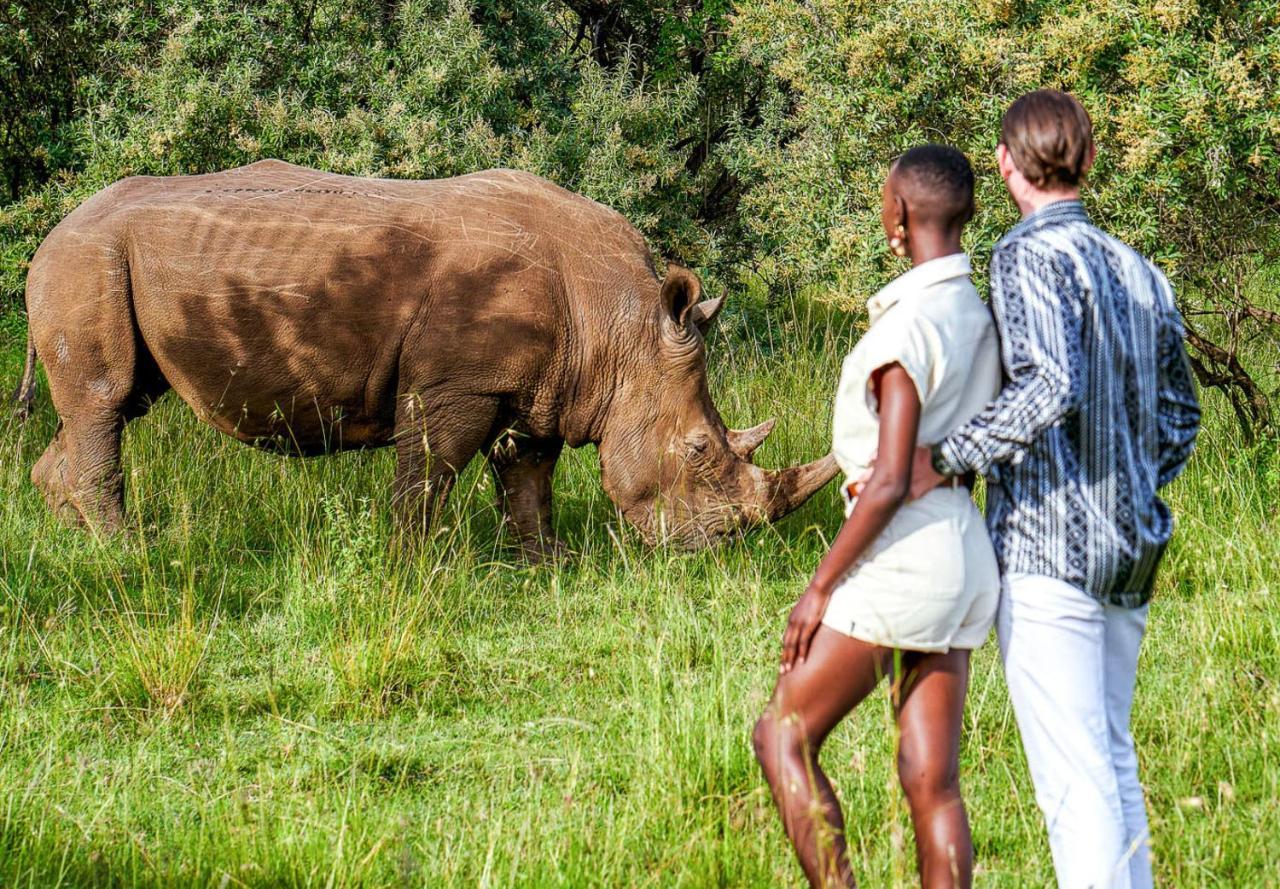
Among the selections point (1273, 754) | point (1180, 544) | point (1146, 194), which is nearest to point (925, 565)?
point (1273, 754)

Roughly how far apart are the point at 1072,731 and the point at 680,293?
4.16 m

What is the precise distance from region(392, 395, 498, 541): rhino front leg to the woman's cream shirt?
3751mm

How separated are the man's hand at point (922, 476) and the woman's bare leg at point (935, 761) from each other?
1.23ft

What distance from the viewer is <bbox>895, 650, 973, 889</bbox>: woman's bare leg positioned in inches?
119

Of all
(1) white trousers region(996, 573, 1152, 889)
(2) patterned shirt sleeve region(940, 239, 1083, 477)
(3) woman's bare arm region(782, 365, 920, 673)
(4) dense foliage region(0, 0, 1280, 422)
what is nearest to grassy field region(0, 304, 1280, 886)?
(1) white trousers region(996, 573, 1152, 889)

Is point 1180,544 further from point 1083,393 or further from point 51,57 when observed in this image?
point 51,57

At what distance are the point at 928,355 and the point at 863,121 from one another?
5274mm

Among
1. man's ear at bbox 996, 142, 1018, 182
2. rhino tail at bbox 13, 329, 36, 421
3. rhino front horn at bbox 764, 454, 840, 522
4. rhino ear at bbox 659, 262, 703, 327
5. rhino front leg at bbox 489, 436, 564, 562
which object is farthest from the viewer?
rhino tail at bbox 13, 329, 36, 421

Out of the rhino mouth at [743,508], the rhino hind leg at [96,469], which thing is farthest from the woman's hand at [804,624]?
the rhino hind leg at [96,469]

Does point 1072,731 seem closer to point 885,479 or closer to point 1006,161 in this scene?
point 885,479

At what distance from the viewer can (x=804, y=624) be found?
3.08m

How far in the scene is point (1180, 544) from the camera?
6.51 metres

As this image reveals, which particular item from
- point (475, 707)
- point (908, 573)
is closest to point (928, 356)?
point (908, 573)

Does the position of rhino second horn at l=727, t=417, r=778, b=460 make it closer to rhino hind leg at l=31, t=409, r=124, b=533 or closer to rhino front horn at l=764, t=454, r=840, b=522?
rhino front horn at l=764, t=454, r=840, b=522
